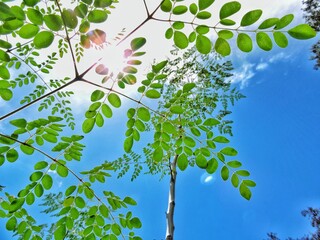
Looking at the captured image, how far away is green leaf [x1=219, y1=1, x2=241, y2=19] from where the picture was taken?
1057mm

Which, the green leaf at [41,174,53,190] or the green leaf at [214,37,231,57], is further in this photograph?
the green leaf at [41,174,53,190]

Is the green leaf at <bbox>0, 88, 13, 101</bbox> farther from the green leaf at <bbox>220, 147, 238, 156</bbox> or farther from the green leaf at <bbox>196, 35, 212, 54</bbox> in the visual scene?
the green leaf at <bbox>220, 147, 238, 156</bbox>

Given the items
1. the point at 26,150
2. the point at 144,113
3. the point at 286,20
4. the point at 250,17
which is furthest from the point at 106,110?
the point at 286,20

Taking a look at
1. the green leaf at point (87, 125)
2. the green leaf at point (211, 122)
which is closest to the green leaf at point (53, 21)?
the green leaf at point (87, 125)

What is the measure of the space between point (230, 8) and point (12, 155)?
1293 mm

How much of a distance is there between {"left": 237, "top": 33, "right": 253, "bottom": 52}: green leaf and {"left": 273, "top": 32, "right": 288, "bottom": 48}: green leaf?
10cm

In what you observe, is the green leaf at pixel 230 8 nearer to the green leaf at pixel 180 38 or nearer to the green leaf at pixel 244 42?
the green leaf at pixel 244 42

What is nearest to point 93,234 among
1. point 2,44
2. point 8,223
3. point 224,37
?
point 8,223

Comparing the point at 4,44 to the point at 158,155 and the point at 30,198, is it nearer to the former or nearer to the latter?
the point at 30,198

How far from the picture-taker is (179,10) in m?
1.20

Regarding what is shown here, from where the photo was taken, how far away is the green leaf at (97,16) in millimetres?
1045

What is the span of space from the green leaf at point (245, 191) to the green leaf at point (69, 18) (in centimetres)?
113

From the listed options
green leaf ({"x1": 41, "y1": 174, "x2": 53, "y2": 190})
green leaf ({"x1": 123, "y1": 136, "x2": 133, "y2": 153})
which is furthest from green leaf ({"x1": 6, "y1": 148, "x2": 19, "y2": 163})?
green leaf ({"x1": 123, "y1": 136, "x2": 133, "y2": 153})

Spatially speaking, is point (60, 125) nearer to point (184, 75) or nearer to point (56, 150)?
point (56, 150)
